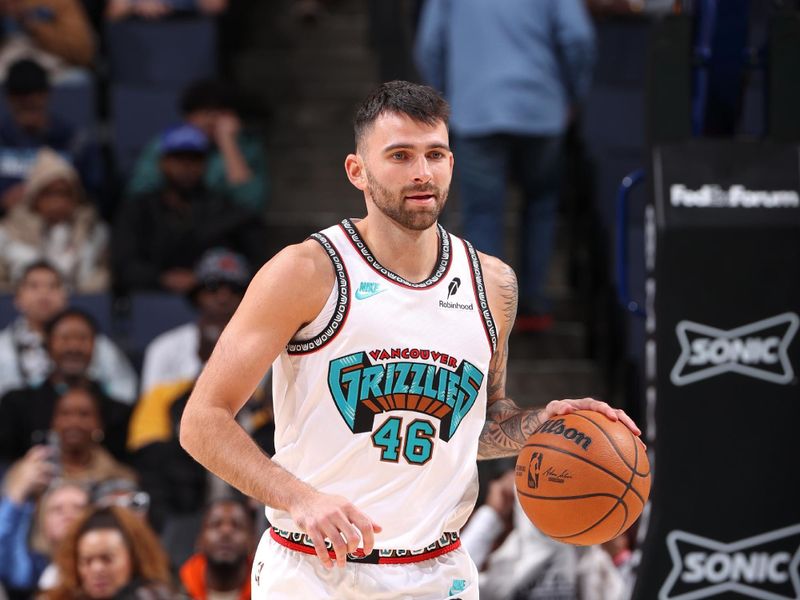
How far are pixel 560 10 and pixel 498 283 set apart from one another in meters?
3.66

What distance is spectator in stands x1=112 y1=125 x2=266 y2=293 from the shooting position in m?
8.03

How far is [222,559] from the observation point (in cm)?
607

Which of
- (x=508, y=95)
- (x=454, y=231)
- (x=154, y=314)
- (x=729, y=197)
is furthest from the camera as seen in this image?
(x=454, y=231)

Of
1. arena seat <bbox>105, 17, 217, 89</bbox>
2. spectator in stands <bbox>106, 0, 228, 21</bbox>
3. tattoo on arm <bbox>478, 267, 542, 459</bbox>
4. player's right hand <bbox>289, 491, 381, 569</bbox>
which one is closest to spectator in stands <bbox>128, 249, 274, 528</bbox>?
arena seat <bbox>105, 17, 217, 89</bbox>

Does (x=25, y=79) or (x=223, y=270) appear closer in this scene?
(x=223, y=270)

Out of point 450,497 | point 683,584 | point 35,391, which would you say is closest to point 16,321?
point 35,391

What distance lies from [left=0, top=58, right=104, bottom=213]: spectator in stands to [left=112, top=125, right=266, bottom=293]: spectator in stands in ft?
1.92

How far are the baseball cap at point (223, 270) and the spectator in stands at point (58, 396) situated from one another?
63 centimetres

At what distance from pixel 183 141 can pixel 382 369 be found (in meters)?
4.80

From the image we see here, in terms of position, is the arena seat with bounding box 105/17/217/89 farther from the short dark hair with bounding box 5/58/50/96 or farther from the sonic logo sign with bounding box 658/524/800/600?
the sonic logo sign with bounding box 658/524/800/600

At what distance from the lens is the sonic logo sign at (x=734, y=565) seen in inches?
202

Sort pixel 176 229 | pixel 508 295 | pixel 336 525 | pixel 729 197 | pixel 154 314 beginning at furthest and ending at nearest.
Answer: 1. pixel 176 229
2. pixel 154 314
3. pixel 729 197
4. pixel 508 295
5. pixel 336 525

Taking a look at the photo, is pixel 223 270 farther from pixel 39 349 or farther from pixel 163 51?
pixel 163 51

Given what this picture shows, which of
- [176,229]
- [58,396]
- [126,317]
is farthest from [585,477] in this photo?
[126,317]
